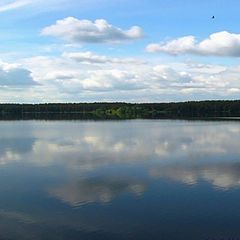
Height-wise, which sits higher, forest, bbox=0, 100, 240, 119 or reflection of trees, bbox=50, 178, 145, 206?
forest, bbox=0, 100, 240, 119

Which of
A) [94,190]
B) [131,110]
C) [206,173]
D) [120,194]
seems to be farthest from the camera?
[131,110]

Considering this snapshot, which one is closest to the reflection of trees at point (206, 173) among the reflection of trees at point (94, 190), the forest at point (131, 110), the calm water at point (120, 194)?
the calm water at point (120, 194)

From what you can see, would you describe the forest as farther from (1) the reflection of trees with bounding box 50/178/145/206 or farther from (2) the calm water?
(1) the reflection of trees with bounding box 50/178/145/206

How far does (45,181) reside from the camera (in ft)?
50.0

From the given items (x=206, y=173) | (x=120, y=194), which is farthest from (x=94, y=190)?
(x=206, y=173)

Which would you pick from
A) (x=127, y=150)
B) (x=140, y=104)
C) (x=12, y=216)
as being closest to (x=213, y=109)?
(x=140, y=104)

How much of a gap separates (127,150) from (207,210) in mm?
13240

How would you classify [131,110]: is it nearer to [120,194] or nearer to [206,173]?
[206,173]

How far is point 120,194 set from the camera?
13.0m

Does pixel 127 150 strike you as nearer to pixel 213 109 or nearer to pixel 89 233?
pixel 89 233

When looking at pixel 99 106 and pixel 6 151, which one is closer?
pixel 6 151

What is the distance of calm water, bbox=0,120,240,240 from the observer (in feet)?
31.8

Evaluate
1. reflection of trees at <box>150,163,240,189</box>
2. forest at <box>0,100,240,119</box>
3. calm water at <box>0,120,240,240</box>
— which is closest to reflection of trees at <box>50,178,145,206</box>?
calm water at <box>0,120,240,240</box>

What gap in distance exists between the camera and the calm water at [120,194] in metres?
9.69
